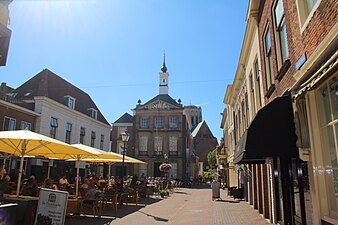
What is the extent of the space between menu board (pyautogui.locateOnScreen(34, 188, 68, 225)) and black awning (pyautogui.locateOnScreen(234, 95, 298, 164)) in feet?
13.3

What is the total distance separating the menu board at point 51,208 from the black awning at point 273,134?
406 cm

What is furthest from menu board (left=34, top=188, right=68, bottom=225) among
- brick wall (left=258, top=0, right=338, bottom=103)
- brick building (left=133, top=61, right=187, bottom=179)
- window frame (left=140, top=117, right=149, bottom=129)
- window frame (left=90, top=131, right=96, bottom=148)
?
window frame (left=140, top=117, right=149, bottom=129)

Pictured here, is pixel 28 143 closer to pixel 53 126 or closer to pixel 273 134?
pixel 273 134

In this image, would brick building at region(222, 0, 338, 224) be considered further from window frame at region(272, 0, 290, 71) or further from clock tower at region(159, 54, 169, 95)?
clock tower at region(159, 54, 169, 95)

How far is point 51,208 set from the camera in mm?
6176

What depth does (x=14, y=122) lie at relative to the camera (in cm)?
2173

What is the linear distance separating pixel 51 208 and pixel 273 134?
4919 millimetres

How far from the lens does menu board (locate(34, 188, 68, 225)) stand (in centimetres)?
609

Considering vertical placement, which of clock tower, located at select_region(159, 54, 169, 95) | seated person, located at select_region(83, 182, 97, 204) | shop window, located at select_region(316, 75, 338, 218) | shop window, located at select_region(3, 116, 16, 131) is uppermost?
clock tower, located at select_region(159, 54, 169, 95)

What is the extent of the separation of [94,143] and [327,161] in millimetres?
33502

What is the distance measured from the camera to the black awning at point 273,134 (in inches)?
211

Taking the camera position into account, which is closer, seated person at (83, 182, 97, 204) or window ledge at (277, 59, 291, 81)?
window ledge at (277, 59, 291, 81)

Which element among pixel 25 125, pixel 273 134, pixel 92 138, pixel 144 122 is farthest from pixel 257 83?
pixel 144 122

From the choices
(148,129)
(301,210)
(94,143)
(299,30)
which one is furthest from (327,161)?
(148,129)
